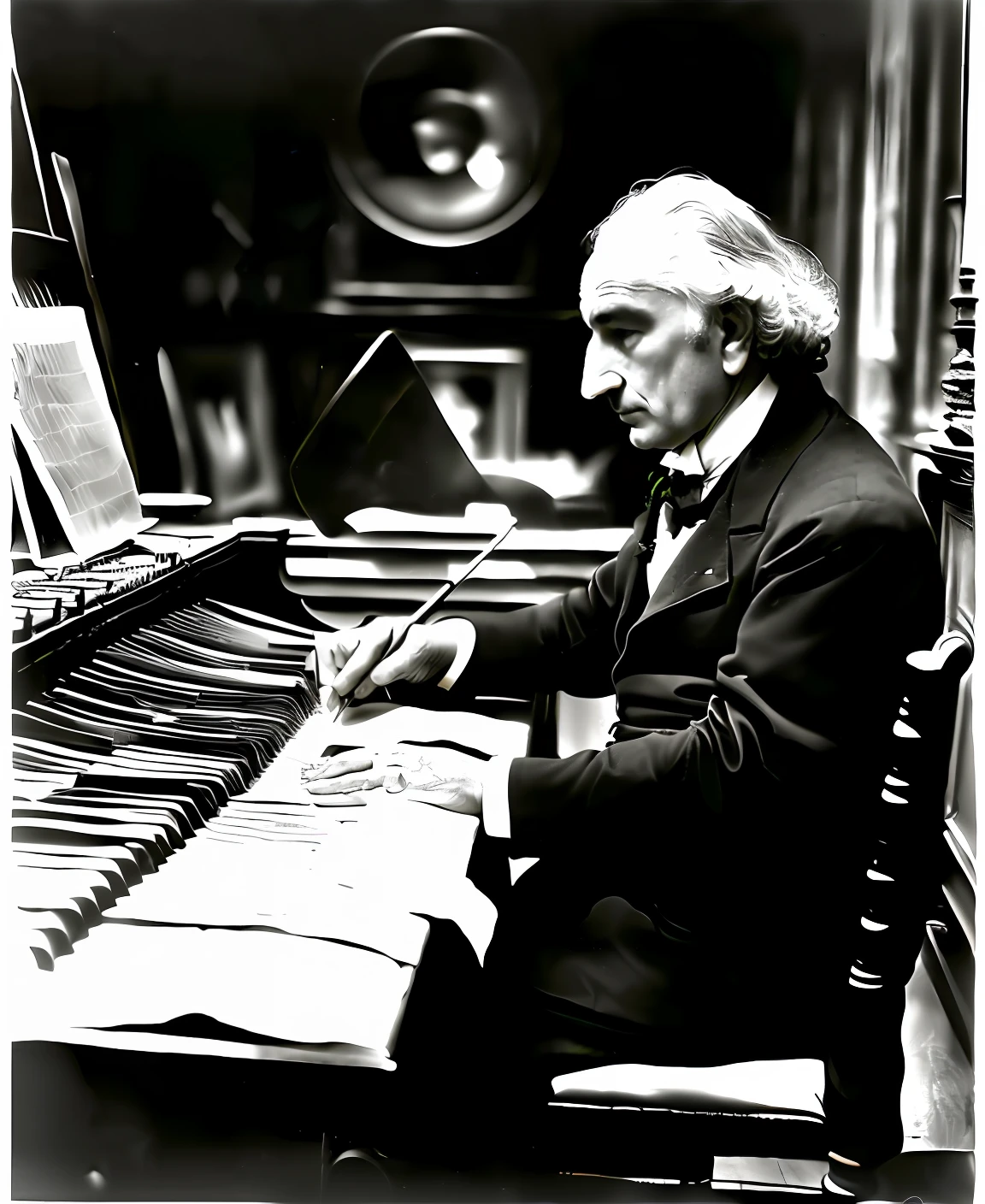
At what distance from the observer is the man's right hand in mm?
2070

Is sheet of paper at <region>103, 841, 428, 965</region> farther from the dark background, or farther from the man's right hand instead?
the dark background

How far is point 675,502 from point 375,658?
0.62m

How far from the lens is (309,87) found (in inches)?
79.7

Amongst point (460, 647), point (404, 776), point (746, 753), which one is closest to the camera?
point (746, 753)

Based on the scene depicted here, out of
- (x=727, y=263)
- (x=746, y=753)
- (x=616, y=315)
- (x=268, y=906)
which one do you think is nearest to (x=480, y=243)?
(x=616, y=315)

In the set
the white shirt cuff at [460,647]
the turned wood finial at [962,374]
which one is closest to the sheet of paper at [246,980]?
the white shirt cuff at [460,647]

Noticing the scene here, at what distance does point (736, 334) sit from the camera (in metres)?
1.84

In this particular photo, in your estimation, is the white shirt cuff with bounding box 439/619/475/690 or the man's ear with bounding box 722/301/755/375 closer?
the man's ear with bounding box 722/301/755/375

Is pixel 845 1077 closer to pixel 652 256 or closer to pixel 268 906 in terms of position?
pixel 268 906

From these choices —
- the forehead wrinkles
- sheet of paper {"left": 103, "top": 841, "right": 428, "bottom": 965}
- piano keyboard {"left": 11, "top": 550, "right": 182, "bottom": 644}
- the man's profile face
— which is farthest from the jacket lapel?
piano keyboard {"left": 11, "top": 550, "right": 182, "bottom": 644}

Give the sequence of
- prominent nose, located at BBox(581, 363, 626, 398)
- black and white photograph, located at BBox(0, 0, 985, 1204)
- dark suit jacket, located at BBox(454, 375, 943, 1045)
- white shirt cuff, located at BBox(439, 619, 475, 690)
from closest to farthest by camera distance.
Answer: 1. dark suit jacket, located at BBox(454, 375, 943, 1045)
2. black and white photograph, located at BBox(0, 0, 985, 1204)
3. prominent nose, located at BBox(581, 363, 626, 398)
4. white shirt cuff, located at BBox(439, 619, 475, 690)

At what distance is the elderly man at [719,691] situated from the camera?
5.73 ft

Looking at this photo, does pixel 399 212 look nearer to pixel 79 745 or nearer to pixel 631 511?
pixel 631 511

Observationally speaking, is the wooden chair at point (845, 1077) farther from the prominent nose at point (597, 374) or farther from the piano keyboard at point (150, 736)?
the piano keyboard at point (150, 736)
